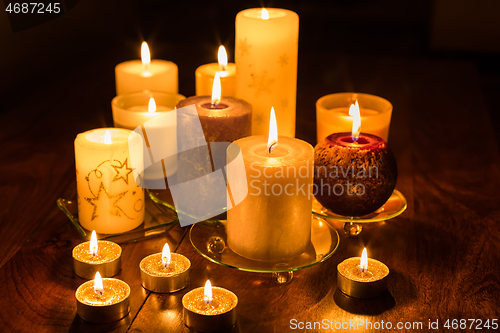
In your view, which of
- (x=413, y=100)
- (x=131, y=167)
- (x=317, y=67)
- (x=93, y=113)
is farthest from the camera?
(x=317, y=67)

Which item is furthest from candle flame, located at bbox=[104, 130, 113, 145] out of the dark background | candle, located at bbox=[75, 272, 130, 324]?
the dark background

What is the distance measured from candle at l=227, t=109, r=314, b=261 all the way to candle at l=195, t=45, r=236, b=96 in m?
0.35

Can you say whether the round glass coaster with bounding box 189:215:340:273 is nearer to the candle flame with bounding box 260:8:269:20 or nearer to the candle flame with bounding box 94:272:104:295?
the candle flame with bounding box 94:272:104:295

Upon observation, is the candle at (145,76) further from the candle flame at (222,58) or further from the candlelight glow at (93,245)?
the candlelight glow at (93,245)

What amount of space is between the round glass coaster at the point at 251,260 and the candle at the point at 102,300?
0.11 meters

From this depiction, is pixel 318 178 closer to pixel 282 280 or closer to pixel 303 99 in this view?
pixel 282 280

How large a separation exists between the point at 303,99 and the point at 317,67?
30cm

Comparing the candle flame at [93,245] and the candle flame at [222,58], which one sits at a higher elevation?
the candle flame at [222,58]

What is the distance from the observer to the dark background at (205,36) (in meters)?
1.54

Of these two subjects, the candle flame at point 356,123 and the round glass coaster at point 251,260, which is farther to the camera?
the candle flame at point 356,123

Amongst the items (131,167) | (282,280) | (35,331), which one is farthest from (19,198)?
(282,280)

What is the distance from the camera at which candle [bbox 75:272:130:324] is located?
618 millimetres

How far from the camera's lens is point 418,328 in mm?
630

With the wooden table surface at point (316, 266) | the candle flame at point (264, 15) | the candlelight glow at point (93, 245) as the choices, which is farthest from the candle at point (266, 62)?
the candlelight glow at point (93, 245)
